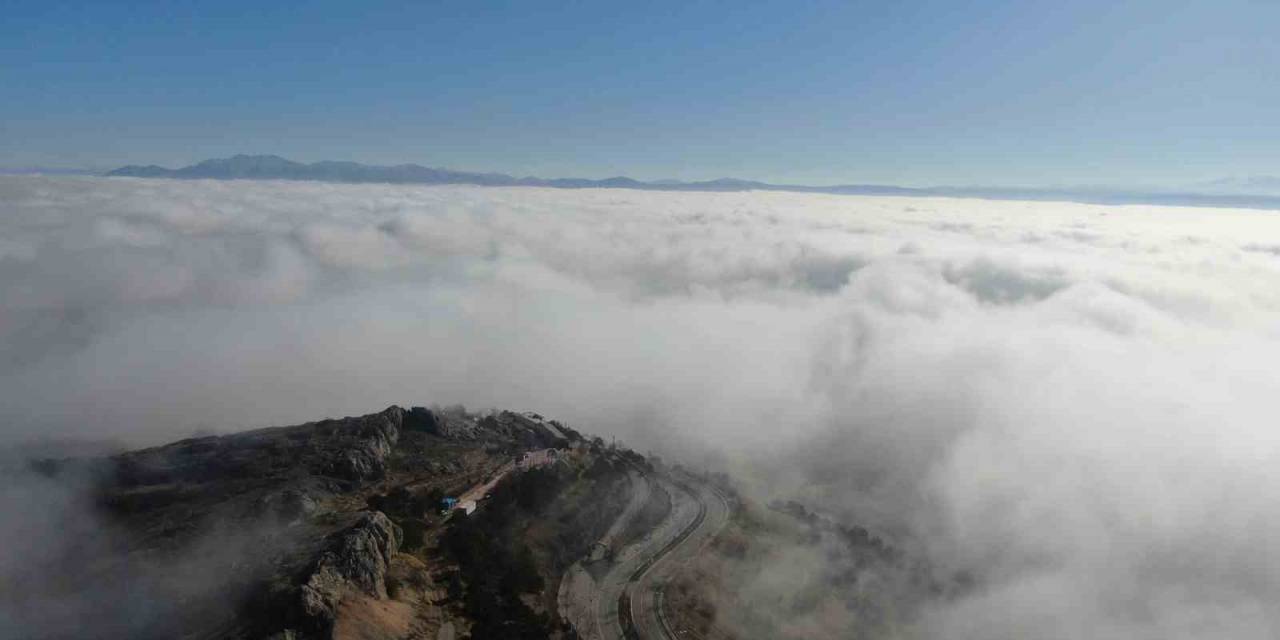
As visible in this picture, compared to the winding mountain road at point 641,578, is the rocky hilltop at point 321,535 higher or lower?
higher

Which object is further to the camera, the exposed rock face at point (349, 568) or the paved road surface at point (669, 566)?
the paved road surface at point (669, 566)

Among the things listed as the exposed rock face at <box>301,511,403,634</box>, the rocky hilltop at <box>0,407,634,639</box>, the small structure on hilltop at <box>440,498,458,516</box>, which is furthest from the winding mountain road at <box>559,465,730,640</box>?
the exposed rock face at <box>301,511,403,634</box>

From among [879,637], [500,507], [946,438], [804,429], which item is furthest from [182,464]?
[946,438]

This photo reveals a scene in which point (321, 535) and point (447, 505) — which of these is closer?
point (321, 535)

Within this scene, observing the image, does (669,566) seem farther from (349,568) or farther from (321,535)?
(321,535)

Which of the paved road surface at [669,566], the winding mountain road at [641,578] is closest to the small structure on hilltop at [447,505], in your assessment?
the winding mountain road at [641,578]

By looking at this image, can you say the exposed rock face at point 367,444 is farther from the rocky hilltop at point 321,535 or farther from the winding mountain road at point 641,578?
the winding mountain road at point 641,578

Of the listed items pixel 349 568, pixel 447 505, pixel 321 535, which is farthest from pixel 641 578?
pixel 321 535
